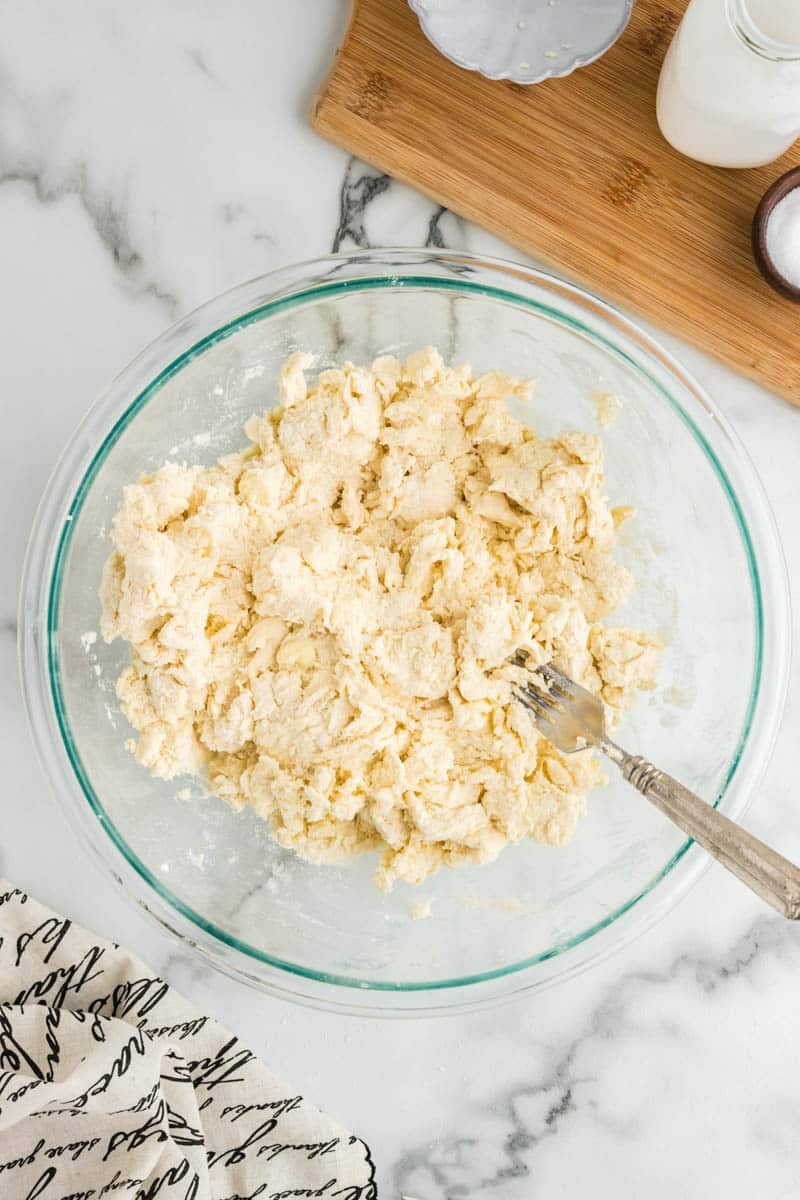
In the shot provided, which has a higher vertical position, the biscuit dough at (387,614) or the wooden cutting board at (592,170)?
the wooden cutting board at (592,170)

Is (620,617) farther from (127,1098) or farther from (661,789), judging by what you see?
(127,1098)

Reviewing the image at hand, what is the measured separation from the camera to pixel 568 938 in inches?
57.4

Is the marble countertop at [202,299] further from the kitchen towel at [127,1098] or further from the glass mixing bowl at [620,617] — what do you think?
the glass mixing bowl at [620,617]

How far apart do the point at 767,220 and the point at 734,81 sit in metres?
0.21

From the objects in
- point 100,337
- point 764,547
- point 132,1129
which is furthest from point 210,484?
point 132,1129

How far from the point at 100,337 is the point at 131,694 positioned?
0.56 meters

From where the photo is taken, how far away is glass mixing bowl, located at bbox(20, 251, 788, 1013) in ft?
4.57

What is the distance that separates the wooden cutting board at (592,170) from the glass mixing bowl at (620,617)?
148 mm

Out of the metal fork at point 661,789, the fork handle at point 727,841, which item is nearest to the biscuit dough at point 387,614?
the metal fork at point 661,789

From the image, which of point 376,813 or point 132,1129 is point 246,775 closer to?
point 376,813

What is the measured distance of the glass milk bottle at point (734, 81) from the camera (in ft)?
4.12

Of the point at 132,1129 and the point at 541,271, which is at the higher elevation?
the point at 541,271

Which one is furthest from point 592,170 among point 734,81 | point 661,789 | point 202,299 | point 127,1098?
point 127,1098

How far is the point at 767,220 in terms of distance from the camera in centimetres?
144
